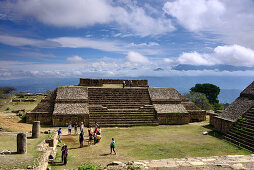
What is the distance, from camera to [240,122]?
53.5 feet

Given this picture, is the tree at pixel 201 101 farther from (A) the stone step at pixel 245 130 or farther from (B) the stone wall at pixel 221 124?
(A) the stone step at pixel 245 130

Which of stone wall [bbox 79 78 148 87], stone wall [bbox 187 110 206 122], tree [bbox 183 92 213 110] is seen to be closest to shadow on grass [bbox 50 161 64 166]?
stone wall [bbox 187 110 206 122]

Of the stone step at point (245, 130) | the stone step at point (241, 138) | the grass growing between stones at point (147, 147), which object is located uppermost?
the stone step at point (245, 130)

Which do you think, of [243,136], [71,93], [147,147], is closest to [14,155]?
[147,147]

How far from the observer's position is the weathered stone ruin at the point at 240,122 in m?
14.5

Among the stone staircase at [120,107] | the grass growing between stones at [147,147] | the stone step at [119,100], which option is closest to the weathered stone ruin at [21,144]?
the grass growing between stones at [147,147]

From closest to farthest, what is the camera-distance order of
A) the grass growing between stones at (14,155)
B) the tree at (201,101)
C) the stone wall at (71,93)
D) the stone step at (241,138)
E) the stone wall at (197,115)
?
the grass growing between stones at (14,155)
the stone step at (241,138)
the stone wall at (71,93)
the stone wall at (197,115)
the tree at (201,101)

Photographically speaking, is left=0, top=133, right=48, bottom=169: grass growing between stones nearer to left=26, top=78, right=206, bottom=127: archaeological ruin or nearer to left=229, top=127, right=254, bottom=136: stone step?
left=26, top=78, right=206, bottom=127: archaeological ruin

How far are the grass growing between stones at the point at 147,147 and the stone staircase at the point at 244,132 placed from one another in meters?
0.63

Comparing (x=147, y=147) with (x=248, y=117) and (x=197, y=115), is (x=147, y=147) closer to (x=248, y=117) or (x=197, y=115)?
(x=248, y=117)

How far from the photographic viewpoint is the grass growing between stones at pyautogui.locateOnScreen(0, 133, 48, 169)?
851 cm

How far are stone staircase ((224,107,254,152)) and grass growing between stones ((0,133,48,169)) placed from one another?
12.8 m

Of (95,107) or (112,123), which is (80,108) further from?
(112,123)

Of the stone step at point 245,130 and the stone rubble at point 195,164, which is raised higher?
the stone step at point 245,130
